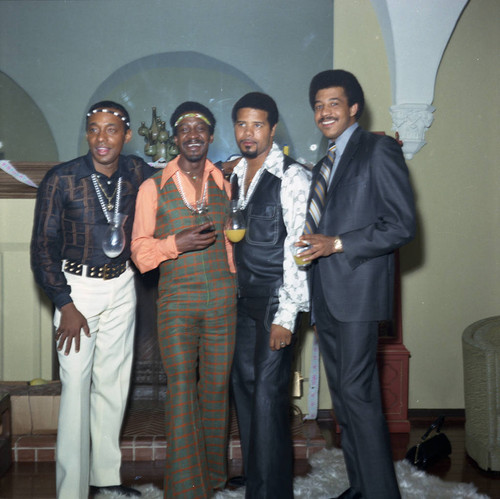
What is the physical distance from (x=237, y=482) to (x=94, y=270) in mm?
1238

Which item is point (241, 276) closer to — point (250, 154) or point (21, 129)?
point (250, 154)

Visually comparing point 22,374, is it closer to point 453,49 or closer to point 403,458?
point 403,458

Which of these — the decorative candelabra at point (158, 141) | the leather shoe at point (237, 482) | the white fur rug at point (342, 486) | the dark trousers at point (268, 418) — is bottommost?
the white fur rug at point (342, 486)

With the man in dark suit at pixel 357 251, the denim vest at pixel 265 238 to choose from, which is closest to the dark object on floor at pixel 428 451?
the man in dark suit at pixel 357 251

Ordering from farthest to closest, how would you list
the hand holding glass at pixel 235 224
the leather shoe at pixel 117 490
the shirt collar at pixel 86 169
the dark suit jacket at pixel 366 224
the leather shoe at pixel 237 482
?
the leather shoe at pixel 237 482 → the leather shoe at pixel 117 490 → the shirt collar at pixel 86 169 → the hand holding glass at pixel 235 224 → the dark suit jacket at pixel 366 224

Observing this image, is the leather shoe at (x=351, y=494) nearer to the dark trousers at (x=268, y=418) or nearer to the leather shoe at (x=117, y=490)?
the dark trousers at (x=268, y=418)

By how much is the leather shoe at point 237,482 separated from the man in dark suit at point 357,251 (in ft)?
2.30

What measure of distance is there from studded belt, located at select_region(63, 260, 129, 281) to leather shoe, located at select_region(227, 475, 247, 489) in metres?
1.16

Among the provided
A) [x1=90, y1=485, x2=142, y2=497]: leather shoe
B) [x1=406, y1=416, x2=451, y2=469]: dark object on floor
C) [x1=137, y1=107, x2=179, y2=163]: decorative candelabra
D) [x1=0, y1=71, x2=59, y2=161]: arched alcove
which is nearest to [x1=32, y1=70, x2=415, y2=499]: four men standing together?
[x1=90, y1=485, x2=142, y2=497]: leather shoe

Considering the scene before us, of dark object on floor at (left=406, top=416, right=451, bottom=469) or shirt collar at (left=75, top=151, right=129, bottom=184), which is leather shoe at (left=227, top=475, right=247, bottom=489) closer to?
dark object on floor at (left=406, top=416, right=451, bottom=469)

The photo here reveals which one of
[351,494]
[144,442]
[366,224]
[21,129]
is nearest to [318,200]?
[366,224]

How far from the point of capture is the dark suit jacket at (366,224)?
2402mm

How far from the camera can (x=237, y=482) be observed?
3.05m

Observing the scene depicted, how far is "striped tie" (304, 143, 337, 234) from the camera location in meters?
2.53
